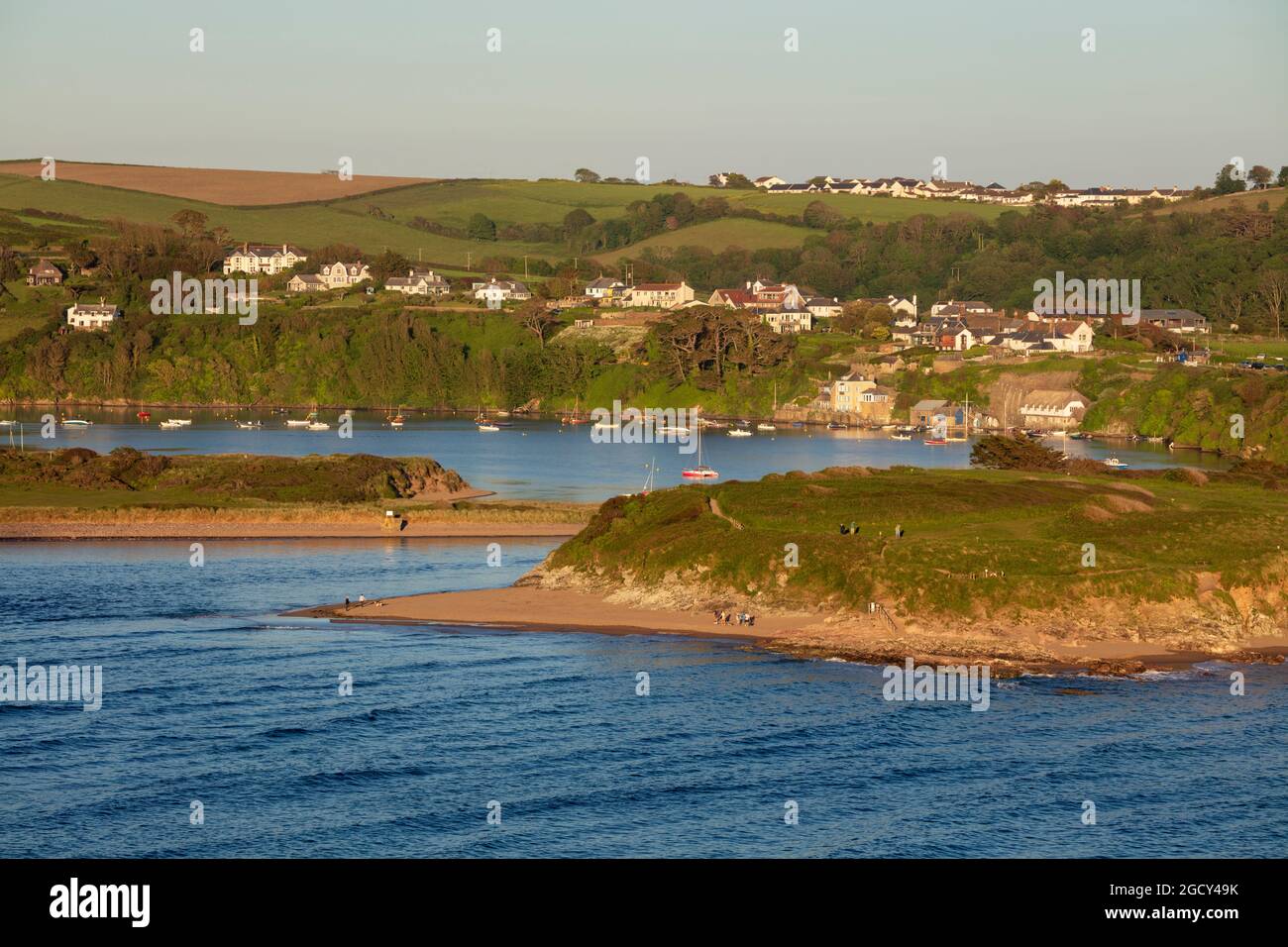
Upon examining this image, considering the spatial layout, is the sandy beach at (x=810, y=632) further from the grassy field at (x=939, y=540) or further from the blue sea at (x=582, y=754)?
the grassy field at (x=939, y=540)

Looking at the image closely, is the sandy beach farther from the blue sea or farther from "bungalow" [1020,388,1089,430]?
"bungalow" [1020,388,1089,430]

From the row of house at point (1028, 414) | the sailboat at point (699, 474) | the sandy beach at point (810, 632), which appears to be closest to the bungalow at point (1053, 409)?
the row of house at point (1028, 414)

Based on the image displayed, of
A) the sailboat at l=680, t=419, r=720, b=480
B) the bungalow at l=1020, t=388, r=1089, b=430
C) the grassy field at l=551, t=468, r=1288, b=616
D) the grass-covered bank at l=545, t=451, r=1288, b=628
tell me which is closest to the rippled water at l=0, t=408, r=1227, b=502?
the sailboat at l=680, t=419, r=720, b=480

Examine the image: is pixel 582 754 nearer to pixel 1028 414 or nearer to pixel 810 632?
pixel 810 632
